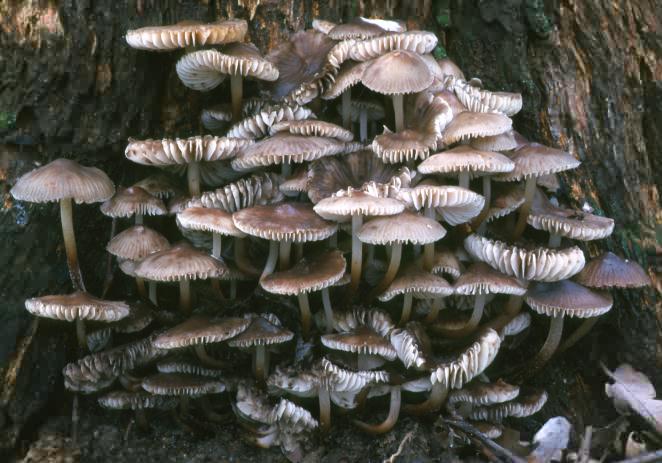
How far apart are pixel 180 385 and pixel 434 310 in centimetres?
148

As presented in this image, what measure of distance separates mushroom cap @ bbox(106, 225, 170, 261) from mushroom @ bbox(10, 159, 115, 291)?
24 centimetres

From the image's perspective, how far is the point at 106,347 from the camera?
3943mm

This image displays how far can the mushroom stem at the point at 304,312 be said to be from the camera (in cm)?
374

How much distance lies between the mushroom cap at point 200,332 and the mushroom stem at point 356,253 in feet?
2.12

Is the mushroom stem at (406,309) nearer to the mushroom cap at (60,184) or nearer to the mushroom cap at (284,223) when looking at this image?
the mushroom cap at (284,223)

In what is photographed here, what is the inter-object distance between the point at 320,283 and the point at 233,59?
1333 millimetres

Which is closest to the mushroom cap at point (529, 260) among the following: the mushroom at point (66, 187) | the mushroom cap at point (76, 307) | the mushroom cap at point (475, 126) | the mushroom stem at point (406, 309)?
the mushroom stem at point (406, 309)

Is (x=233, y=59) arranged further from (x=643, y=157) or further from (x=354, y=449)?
(x=643, y=157)

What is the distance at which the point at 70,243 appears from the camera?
3.75m

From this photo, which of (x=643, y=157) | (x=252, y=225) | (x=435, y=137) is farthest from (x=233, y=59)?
(x=643, y=157)

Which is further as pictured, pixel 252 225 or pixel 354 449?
pixel 354 449

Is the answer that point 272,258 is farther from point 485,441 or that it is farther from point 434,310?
point 485,441

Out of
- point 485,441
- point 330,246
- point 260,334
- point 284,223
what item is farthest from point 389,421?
point 284,223

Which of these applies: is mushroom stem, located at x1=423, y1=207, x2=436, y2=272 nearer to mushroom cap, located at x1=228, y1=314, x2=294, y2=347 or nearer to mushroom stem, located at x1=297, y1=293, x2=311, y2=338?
mushroom stem, located at x1=297, y1=293, x2=311, y2=338
